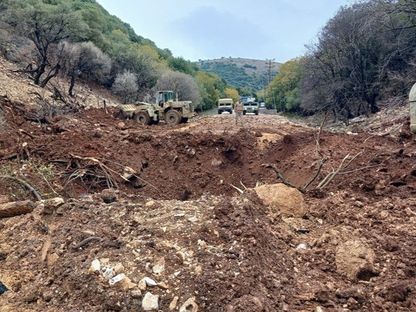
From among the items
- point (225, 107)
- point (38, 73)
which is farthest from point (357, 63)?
point (38, 73)

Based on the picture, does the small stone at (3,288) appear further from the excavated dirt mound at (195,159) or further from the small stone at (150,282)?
the excavated dirt mound at (195,159)

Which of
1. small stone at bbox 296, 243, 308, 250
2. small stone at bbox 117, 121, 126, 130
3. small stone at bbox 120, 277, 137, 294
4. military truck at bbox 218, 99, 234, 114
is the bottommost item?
military truck at bbox 218, 99, 234, 114

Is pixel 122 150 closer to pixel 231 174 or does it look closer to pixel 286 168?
pixel 231 174

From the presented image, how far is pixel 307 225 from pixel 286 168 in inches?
193

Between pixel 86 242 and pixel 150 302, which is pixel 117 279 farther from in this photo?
pixel 86 242

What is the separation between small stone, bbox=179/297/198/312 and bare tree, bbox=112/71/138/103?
40.6 metres

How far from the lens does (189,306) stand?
3225mm

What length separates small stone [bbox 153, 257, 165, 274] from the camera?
11.5 feet

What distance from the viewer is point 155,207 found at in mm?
4848

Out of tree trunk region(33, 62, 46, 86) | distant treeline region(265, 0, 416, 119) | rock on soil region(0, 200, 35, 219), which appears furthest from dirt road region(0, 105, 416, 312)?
tree trunk region(33, 62, 46, 86)

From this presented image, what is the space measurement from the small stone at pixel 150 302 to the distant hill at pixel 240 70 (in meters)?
147

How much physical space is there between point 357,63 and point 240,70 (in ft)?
479

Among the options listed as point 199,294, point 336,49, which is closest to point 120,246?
point 199,294

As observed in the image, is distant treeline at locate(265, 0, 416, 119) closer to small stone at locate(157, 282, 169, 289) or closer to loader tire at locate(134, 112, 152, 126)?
loader tire at locate(134, 112, 152, 126)
